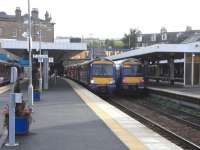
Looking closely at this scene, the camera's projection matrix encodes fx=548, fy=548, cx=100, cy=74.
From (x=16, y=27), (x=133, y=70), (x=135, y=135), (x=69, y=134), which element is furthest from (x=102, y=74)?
(x=16, y=27)

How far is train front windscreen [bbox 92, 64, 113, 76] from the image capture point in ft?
134

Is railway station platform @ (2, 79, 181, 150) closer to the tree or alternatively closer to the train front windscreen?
the train front windscreen

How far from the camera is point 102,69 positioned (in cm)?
4075

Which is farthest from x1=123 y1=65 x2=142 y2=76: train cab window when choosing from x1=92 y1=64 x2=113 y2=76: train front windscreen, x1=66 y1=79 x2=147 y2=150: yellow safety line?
x1=66 y1=79 x2=147 y2=150: yellow safety line

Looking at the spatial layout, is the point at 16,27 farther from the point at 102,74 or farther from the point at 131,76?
the point at 102,74

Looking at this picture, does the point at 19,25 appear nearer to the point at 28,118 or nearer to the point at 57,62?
the point at 57,62

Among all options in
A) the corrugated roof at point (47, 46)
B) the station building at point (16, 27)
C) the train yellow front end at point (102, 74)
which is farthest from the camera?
the station building at point (16, 27)

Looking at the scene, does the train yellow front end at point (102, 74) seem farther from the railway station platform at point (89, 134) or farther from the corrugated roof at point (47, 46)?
the railway station platform at point (89, 134)

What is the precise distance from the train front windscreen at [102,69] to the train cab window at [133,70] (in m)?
2.30

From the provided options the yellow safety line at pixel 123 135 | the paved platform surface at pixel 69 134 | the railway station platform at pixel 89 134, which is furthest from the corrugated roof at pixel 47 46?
the yellow safety line at pixel 123 135

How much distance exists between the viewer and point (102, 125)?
16203 mm

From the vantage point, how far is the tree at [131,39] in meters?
153

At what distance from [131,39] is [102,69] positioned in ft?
376

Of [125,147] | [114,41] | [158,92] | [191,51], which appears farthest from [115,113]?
[114,41]
